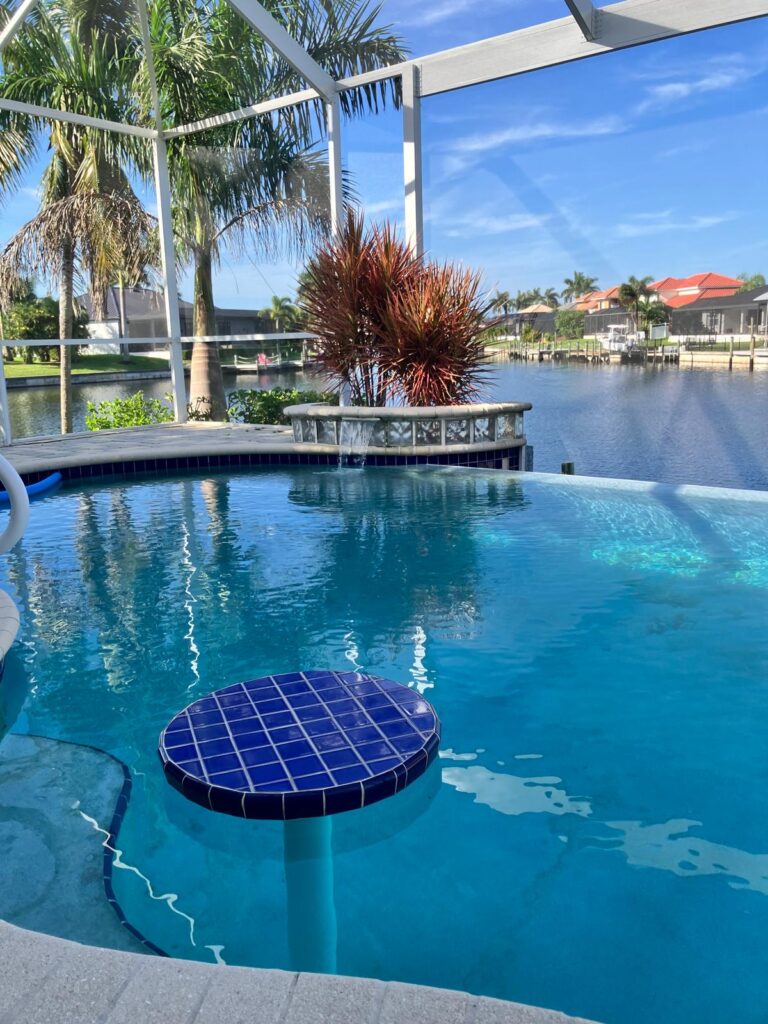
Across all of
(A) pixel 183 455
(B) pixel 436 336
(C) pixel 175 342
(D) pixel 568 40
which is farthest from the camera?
(C) pixel 175 342

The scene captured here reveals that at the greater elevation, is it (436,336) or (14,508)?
(436,336)

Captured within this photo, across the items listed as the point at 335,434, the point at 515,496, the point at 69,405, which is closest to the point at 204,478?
the point at 335,434

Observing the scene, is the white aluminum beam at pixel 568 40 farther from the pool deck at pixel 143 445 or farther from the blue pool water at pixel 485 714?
the blue pool water at pixel 485 714

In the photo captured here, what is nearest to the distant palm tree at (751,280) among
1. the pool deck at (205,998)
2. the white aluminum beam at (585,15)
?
the white aluminum beam at (585,15)

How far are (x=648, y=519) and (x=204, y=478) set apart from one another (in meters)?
4.67

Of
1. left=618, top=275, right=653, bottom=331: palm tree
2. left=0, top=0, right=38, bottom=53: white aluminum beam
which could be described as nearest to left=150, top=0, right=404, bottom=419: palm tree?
left=0, top=0, right=38, bottom=53: white aluminum beam

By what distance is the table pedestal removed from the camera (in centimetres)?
202

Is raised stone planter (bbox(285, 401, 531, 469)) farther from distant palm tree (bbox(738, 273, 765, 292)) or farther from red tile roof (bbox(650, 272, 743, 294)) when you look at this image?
distant palm tree (bbox(738, 273, 765, 292))

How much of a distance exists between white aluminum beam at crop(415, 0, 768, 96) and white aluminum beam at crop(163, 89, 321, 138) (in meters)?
0.54

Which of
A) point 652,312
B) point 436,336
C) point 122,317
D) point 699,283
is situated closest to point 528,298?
point 652,312

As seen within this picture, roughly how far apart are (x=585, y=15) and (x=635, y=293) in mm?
3108

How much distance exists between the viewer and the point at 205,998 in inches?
54.7

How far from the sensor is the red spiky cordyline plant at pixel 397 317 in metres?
9.06

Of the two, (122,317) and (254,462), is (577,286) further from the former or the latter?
(122,317)
